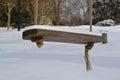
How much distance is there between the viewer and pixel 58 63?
25.1 feet

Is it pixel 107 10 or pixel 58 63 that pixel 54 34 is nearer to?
pixel 58 63

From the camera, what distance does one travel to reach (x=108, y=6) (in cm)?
2492

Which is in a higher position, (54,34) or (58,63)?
(54,34)

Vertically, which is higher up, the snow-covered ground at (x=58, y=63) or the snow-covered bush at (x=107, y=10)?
the snow-covered bush at (x=107, y=10)

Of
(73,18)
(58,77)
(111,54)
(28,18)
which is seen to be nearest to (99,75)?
(58,77)

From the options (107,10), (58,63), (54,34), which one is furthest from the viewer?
(107,10)

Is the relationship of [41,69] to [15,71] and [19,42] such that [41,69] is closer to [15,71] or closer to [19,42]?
[15,71]

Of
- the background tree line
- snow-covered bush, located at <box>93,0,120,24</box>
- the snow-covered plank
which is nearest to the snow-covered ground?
the snow-covered plank

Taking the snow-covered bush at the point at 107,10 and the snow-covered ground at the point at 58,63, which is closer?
the snow-covered ground at the point at 58,63

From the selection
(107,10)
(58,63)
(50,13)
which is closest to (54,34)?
(58,63)

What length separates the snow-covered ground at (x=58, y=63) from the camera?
6.29 metres

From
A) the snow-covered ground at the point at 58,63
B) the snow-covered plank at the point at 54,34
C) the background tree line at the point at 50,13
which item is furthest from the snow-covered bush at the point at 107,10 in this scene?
the snow-covered plank at the point at 54,34

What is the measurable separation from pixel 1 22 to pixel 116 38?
582 inches

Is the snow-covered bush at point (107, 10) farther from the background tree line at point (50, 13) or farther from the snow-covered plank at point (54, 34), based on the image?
the snow-covered plank at point (54, 34)
